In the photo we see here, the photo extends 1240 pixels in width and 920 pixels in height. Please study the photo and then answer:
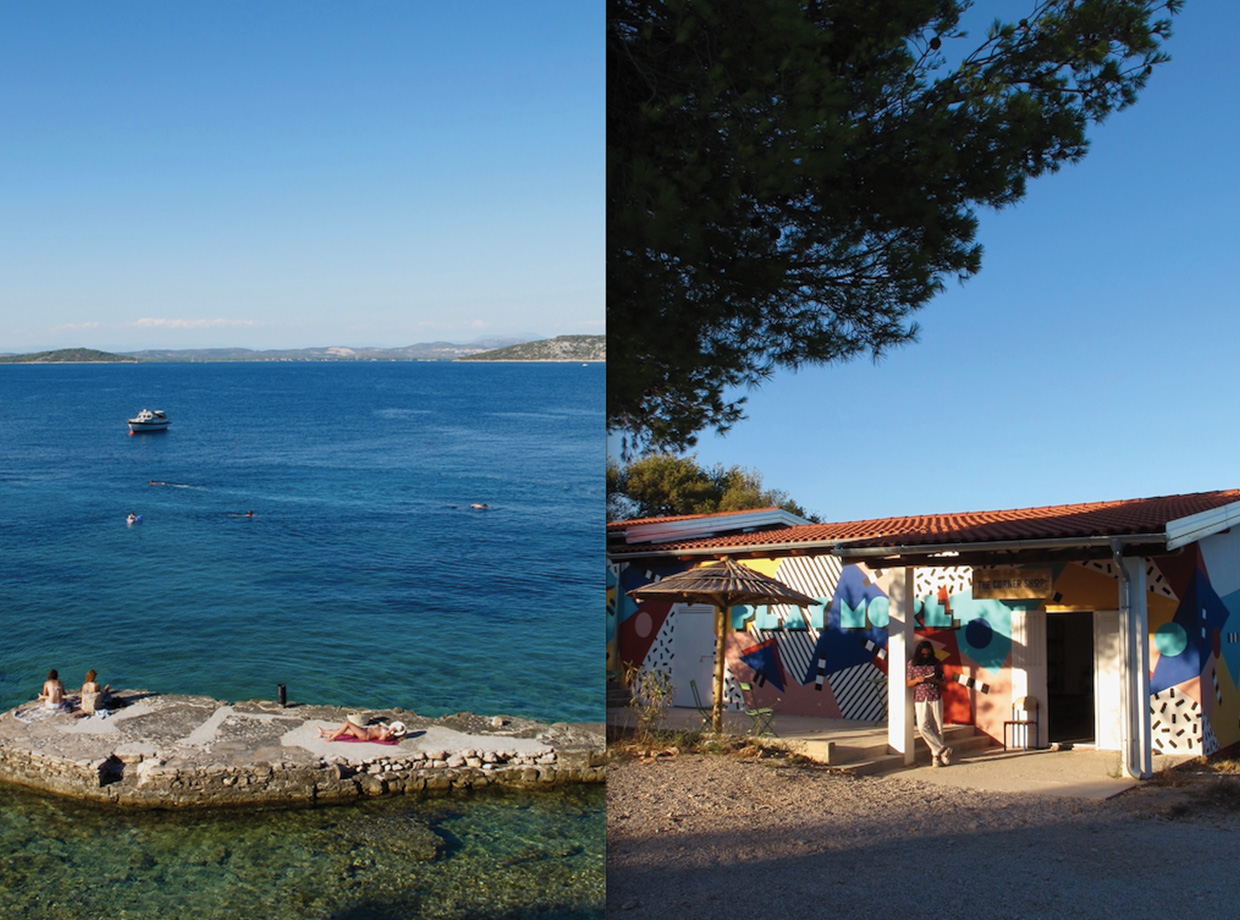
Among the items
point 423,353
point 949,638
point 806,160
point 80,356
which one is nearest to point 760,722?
point 949,638

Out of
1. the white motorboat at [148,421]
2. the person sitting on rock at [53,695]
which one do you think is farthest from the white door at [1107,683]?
the white motorboat at [148,421]

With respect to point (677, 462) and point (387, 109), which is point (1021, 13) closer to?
point (677, 462)

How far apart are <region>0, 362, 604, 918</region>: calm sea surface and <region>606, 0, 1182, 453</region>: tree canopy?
475 cm

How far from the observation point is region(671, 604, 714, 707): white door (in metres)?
10.6

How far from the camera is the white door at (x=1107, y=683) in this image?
8859 mm

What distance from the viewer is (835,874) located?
190 inches

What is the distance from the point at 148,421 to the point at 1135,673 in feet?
154

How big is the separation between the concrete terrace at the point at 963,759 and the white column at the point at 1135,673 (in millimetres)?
200

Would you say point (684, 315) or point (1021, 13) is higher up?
point (1021, 13)

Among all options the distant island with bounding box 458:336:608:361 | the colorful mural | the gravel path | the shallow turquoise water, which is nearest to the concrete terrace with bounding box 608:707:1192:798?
the colorful mural

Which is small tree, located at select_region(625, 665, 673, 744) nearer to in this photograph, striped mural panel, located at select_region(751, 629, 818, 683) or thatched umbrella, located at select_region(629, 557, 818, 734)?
thatched umbrella, located at select_region(629, 557, 818, 734)

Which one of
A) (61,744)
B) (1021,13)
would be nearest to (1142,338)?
(1021,13)

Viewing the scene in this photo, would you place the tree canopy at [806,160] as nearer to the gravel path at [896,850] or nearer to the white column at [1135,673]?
the gravel path at [896,850]

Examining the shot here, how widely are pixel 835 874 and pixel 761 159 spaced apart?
357 centimetres
